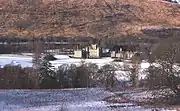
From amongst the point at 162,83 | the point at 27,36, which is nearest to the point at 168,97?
the point at 162,83

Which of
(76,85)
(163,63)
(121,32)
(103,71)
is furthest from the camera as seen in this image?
(121,32)

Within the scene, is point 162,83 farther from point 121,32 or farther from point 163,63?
point 121,32

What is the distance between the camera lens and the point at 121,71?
222 ft

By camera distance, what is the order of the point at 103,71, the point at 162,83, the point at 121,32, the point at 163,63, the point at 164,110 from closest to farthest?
the point at 164,110 → the point at 163,63 → the point at 162,83 → the point at 103,71 → the point at 121,32

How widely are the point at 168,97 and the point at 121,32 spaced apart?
147 metres

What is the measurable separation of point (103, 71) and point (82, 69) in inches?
145

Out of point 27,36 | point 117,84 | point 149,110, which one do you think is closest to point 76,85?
point 117,84

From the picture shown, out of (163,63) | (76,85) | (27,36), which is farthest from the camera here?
(27,36)

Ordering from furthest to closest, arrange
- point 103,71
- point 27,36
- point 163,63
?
point 27,36 < point 103,71 < point 163,63

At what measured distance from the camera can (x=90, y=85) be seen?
198ft

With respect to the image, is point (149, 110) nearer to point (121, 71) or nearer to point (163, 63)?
point (163, 63)

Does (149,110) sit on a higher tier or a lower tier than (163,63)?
lower

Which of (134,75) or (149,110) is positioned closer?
(149,110)

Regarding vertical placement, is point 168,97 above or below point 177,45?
below
